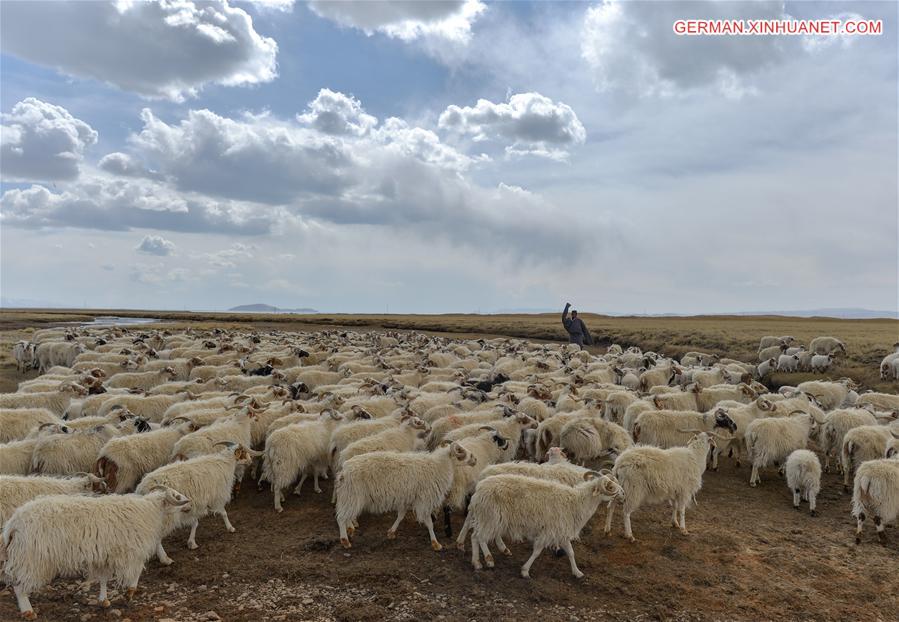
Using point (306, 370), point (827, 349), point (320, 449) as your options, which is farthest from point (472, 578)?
point (827, 349)

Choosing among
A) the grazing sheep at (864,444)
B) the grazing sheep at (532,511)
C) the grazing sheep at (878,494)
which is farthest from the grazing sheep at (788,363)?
the grazing sheep at (532,511)

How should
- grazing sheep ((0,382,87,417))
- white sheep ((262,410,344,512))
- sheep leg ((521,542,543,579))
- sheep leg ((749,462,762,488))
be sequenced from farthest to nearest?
grazing sheep ((0,382,87,417)) → sheep leg ((749,462,762,488)) → white sheep ((262,410,344,512)) → sheep leg ((521,542,543,579))

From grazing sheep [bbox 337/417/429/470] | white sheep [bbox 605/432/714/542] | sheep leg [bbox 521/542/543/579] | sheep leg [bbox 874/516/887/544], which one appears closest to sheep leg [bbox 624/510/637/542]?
white sheep [bbox 605/432/714/542]

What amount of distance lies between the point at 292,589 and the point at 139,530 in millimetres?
2019

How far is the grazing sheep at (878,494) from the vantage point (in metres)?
8.46

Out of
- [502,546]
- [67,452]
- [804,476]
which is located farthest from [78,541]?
[804,476]

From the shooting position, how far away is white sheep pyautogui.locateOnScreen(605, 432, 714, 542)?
28.6 ft

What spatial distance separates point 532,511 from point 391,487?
2174 millimetres

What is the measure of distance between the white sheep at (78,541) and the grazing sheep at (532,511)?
4.23m

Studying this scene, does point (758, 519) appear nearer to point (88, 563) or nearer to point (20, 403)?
point (88, 563)

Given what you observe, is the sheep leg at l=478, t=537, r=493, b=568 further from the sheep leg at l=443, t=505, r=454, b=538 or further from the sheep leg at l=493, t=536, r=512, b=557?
the sheep leg at l=443, t=505, r=454, b=538

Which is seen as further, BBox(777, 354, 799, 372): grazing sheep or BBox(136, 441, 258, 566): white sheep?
BBox(777, 354, 799, 372): grazing sheep

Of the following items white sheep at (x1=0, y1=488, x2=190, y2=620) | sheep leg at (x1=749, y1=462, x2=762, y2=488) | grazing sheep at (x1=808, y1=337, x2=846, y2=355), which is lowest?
sheep leg at (x1=749, y1=462, x2=762, y2=488)

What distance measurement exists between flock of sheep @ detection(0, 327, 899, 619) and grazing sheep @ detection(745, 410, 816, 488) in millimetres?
32
